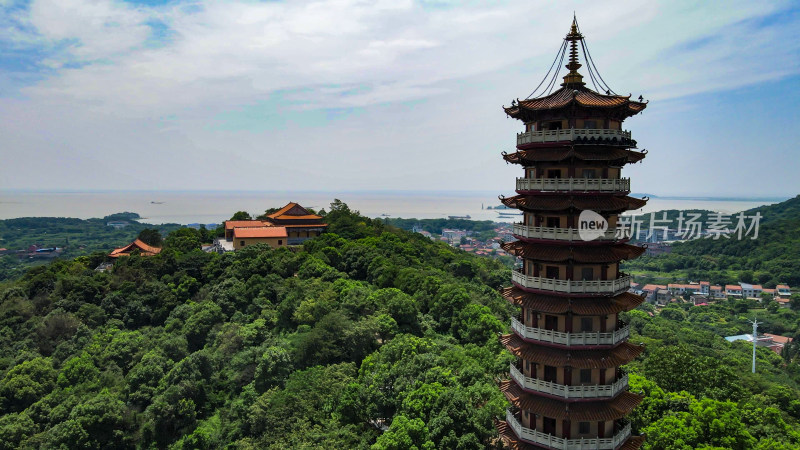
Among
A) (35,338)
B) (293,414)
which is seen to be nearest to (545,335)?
(293,414)

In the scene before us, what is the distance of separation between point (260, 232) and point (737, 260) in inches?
4776

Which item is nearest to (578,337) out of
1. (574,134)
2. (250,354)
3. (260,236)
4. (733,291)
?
(574,134)

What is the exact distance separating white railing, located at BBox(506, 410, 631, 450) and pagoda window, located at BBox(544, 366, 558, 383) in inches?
86.8

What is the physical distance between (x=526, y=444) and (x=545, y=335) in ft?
16.2

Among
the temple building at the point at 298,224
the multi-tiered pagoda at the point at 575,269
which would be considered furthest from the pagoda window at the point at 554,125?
the temple building at the point at 298,224

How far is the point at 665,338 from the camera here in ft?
188

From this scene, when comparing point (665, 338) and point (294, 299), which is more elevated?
point (294, 299)

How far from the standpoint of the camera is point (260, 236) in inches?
2667

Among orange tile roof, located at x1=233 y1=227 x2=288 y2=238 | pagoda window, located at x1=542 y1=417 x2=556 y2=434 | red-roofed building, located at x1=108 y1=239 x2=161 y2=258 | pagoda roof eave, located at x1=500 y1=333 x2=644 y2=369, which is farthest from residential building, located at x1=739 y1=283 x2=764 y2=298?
red-roofed building, located at x1=108 y1=239 x2=161 y2=258

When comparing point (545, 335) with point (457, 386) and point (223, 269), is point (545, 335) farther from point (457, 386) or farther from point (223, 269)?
point (223, 269)

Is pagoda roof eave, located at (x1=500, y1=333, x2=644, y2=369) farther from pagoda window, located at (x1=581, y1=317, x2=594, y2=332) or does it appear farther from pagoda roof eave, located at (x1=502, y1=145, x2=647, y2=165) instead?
pagoda roof eave, located at (x1=502, y1=145, x2=647, y2=165)

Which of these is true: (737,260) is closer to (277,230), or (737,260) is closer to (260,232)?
(277,230)

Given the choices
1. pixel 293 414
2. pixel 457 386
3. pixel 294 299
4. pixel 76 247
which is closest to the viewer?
pixel 457 386

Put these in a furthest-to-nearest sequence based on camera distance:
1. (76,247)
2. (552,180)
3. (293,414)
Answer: (76,247), (293,414), (552,180)
